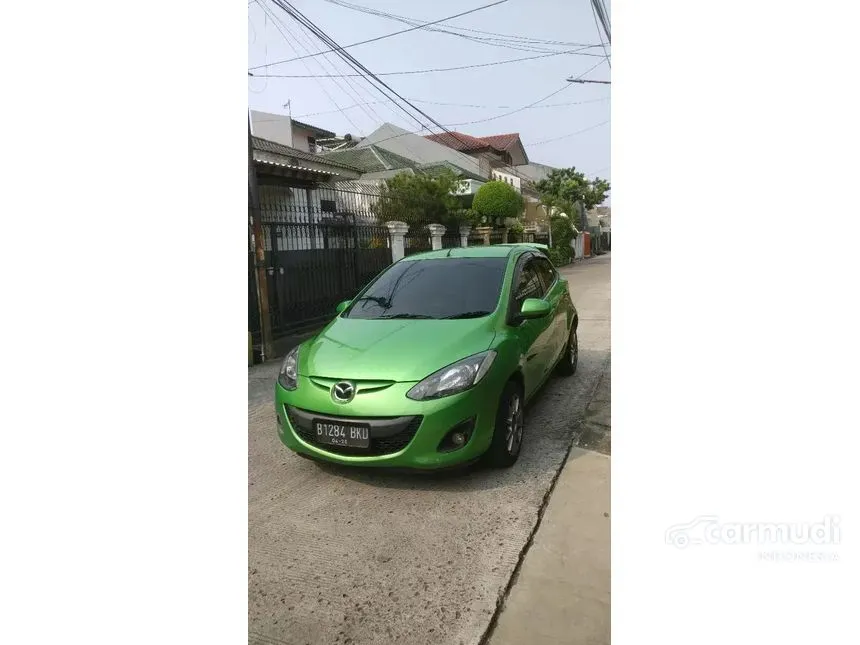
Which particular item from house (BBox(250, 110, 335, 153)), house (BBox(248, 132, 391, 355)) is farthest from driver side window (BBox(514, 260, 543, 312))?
house (BBox(248, 132, 391, 355))

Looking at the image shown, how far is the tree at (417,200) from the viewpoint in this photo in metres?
5.88

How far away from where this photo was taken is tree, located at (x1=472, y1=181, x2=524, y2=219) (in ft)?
18.1

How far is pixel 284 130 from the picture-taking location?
191 cm

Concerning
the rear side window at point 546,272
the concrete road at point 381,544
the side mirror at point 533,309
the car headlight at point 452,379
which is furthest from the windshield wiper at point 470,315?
the rear side window at point 546,272

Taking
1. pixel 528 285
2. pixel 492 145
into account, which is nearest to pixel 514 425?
pixel 528 285

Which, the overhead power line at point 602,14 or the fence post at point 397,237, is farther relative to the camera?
the fence post at point 397,237

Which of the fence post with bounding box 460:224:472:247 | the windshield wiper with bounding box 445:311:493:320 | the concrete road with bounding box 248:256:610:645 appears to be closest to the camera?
the concrete road with bounding box 248:256:610:645

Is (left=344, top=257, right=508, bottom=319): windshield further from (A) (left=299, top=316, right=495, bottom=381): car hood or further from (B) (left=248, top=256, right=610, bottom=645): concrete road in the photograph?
(B) (left=248, top=256, right=610, bottom=645): concrete road

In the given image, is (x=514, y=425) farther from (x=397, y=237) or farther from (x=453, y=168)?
(x=397, y=237)

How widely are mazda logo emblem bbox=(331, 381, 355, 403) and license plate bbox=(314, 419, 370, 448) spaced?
9 centimetres

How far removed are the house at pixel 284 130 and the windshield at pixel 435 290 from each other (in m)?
0.75

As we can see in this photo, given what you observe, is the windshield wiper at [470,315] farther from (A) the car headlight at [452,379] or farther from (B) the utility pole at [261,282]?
(B) the utility pole at [261,282]

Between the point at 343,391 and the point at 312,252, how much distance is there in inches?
122
